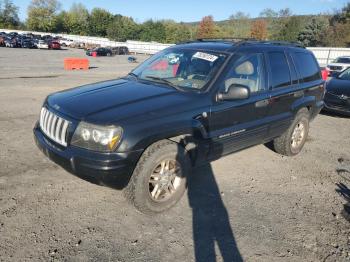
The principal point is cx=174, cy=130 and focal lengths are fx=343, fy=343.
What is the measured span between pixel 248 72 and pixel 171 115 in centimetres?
156

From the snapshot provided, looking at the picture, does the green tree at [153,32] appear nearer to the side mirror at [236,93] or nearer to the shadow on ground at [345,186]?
the shadow on ground at [345,186]

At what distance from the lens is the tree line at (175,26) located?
61531mm

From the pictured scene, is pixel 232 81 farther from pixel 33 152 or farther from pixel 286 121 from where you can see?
pixel 33 152

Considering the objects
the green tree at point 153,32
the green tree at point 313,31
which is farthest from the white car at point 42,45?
the green tree at point 313,31

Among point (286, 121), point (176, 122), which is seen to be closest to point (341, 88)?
point (286, 121)

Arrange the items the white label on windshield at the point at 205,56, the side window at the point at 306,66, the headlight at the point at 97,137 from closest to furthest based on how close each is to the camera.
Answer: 1. the headlight at the point at 97,137
2. the white label on windshield at the point at 205,56
3. the side window at the point at 306,66

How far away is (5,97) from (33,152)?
5188 millimetres

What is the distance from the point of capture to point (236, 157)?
5965 mm

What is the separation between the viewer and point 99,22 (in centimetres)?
9656

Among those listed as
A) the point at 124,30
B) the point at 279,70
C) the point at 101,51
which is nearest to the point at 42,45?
the point at 101,51

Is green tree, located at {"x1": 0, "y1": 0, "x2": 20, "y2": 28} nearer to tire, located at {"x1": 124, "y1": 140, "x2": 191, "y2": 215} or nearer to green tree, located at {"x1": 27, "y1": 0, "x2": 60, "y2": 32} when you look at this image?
green tree, located at {"x1": 27, "y1": 0, "x2": 60, "y2": 32}

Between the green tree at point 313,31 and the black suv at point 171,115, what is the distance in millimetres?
61007

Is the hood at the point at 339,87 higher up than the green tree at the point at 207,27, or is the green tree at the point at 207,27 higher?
the green tree at the point at 207,27

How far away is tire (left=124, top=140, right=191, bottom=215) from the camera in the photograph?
145 inches
